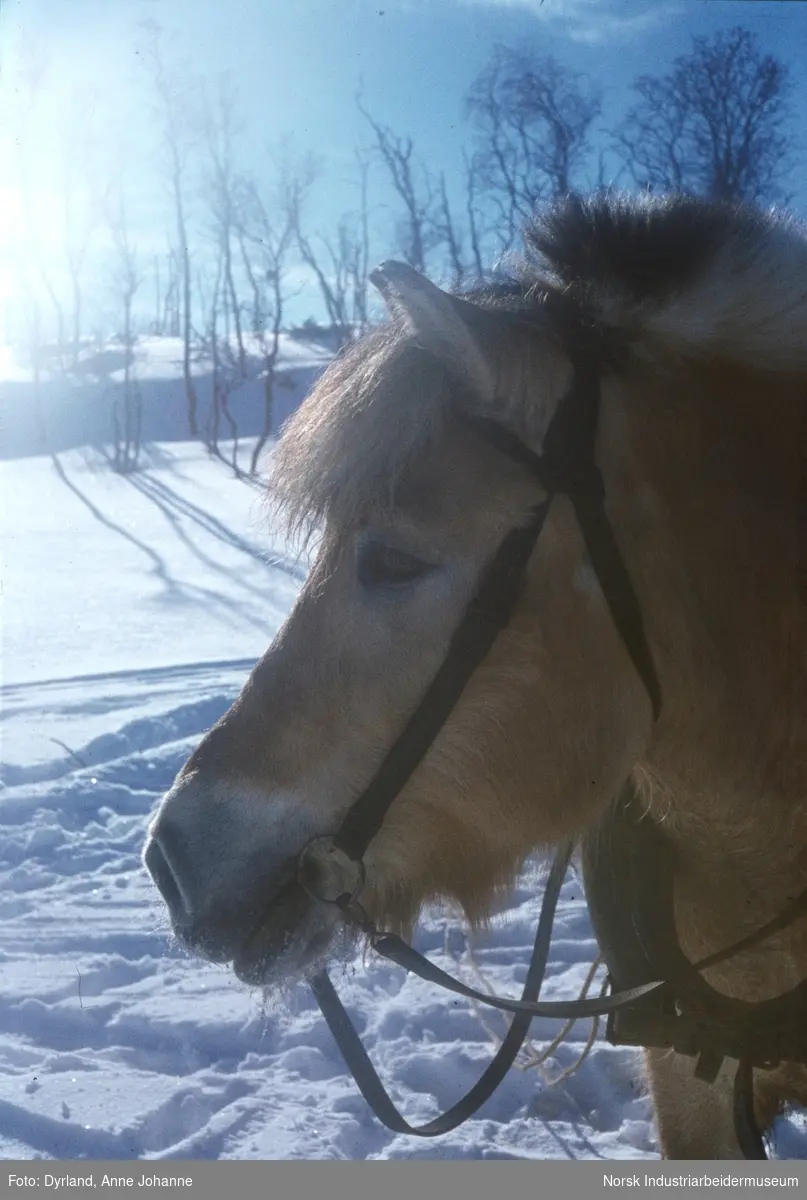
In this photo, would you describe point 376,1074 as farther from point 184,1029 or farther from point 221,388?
point 221,388

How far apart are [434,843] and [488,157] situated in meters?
1.61

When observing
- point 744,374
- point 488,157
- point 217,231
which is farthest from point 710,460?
point 217,231

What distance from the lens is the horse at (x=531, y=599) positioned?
51.5 inches

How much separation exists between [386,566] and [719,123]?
4.69ft

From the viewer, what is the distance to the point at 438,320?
1.22 m

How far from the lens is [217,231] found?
2963mm

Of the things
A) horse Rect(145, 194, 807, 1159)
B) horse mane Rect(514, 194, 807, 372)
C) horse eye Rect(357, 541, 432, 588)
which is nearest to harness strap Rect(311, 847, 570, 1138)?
horse Rect(145, 194, 807, 1159)

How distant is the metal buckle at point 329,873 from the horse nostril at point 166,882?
18cm

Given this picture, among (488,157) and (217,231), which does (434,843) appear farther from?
(217,231)

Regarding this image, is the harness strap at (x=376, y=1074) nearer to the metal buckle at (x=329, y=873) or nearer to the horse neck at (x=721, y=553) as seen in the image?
the metal buckle at (x=329, y=873)

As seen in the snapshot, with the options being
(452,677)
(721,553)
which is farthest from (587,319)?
(452,677)

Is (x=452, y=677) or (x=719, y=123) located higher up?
(x=719, y=123)

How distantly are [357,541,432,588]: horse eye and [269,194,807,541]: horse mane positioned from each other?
0.07 meters

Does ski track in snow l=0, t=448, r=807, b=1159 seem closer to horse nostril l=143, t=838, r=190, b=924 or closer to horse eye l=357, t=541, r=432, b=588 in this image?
horse nostril l=143, t=838, r=190, b=924
